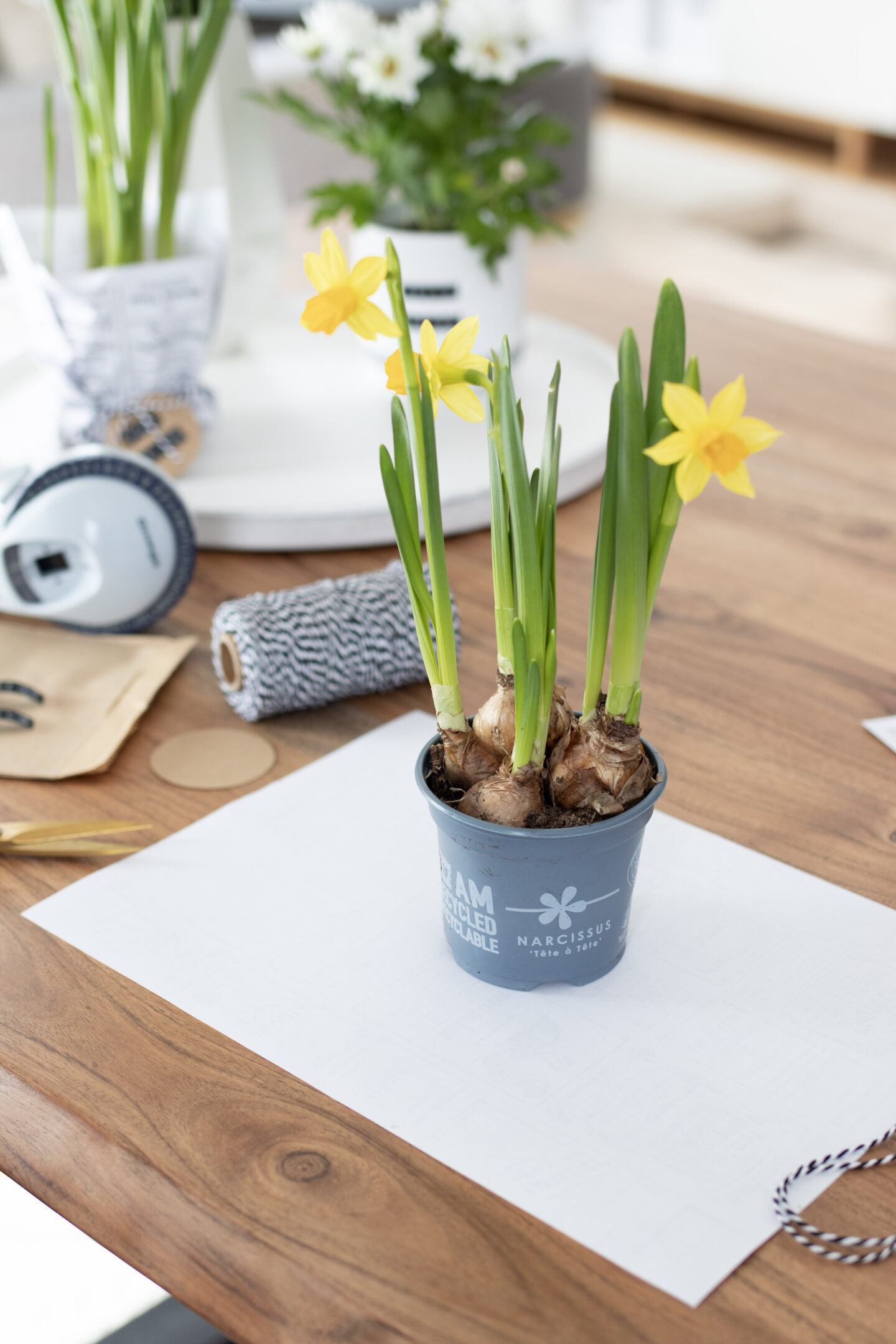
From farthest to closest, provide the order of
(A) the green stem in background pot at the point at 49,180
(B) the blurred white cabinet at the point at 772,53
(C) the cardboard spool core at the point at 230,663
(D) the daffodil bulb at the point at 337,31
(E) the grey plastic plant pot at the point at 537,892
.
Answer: (B) the blurred white cabinet at the point at 772,53 → (D) the daffodil bulb at the point at 337,31 → (A) the green stem in background pot at the point at 49,180 → (C) the cardboard spool core at the point at 230,663 → (E) the grey plastic plant pot at the point at 537,892

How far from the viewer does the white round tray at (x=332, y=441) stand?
100cm

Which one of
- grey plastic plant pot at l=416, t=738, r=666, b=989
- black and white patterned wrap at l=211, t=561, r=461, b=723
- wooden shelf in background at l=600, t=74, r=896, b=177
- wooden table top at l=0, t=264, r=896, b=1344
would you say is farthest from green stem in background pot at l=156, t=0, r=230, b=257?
wooden shelf in background at l=600, t=74, r=896, b=177

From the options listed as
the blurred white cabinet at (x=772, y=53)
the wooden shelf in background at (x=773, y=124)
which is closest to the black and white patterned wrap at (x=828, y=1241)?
the blurred white cabinet at (x=772, y=53)

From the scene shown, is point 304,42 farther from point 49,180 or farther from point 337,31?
point 49,180

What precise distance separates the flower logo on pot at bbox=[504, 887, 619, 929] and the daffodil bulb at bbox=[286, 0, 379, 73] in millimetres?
831

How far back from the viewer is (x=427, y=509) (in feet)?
1.69

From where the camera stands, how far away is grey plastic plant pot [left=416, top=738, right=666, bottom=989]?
1.78ft

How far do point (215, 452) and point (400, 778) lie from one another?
47 centimetres

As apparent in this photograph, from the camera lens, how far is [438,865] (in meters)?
0.69

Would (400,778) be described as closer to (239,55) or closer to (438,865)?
(438,865)

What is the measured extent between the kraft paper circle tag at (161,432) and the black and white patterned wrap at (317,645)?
0.90 feet

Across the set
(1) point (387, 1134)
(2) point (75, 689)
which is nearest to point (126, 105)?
(2) point (75, 689)

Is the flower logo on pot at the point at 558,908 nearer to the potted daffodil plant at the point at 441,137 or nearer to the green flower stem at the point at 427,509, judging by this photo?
the green flower stem at the point at 427,509

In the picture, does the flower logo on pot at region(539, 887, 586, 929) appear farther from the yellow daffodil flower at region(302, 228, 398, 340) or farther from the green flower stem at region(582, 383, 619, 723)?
the yellow daffodil flower at region(302, 228, 398, 340)
